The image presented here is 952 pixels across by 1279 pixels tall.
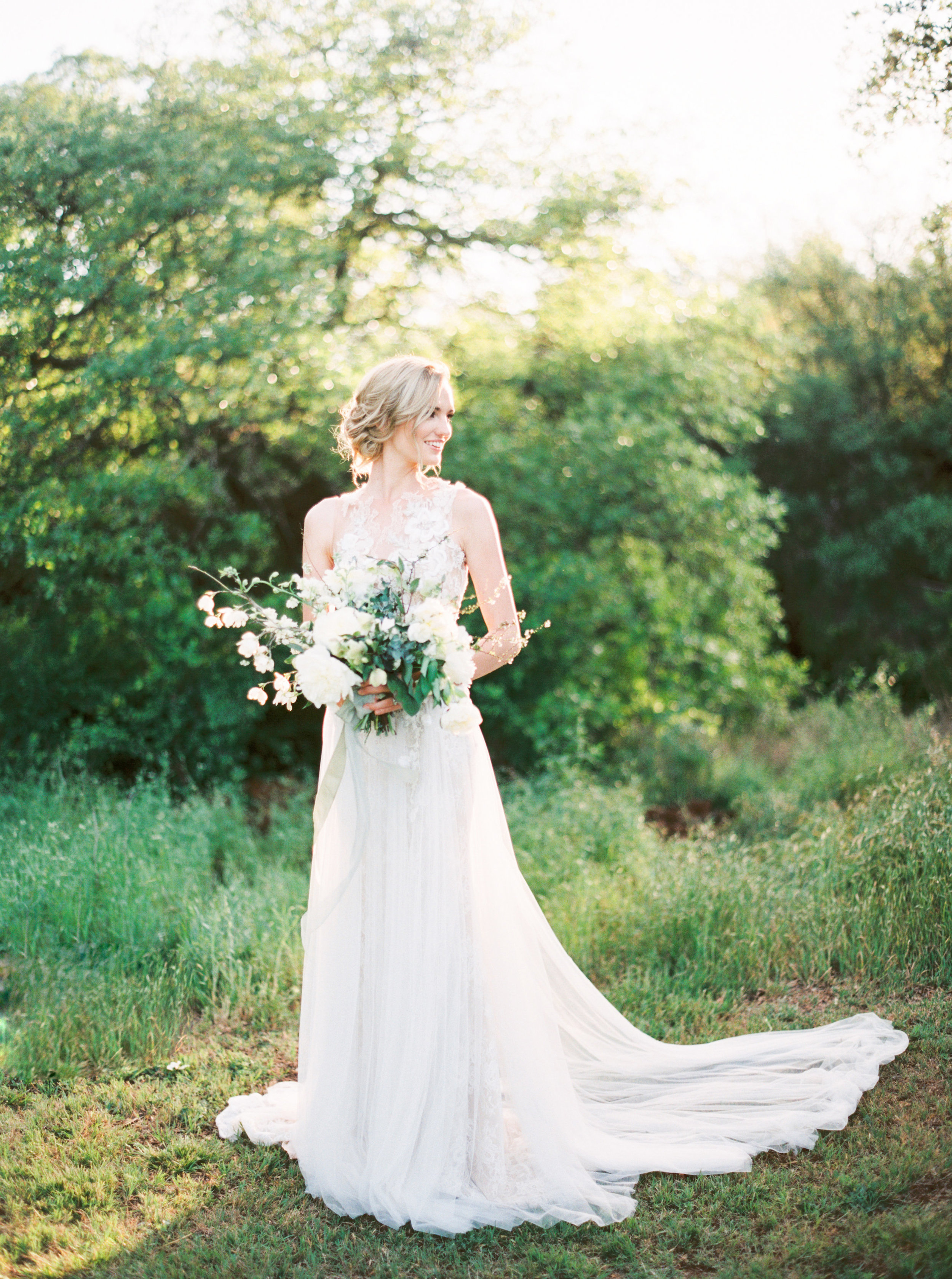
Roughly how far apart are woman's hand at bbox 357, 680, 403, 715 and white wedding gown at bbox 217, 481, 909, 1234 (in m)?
0.18

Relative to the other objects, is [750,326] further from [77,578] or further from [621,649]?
[77,578]

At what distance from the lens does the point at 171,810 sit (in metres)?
6.20

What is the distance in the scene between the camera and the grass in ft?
9.43

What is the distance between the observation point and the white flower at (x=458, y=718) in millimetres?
2904

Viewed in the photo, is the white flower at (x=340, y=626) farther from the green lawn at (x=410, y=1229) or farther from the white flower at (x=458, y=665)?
the green lawn at (x=410, y=1229)

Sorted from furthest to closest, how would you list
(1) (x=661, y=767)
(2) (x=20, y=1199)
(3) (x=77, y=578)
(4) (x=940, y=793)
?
1. (1) (x=661, y=767)
2. (3) (x=77, y=578)
3. (4) (x=940, y=793)
4. (2) (x=20, y=1199)

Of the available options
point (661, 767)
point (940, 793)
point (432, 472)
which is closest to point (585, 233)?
point (432, 472)

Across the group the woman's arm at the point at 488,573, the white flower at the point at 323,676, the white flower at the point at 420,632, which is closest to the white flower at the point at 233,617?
the white flower at the point at 323,676

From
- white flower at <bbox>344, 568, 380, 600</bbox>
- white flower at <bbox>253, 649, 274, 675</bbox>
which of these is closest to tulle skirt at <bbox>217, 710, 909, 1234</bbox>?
white flower at <bbox>253, 649, 274, 675</bbox>

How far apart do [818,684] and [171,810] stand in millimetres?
6414

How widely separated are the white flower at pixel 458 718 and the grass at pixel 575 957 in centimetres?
150

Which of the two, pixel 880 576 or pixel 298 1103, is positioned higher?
pixel 880 576

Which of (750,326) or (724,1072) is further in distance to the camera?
(750,326)

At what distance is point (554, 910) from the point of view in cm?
502
